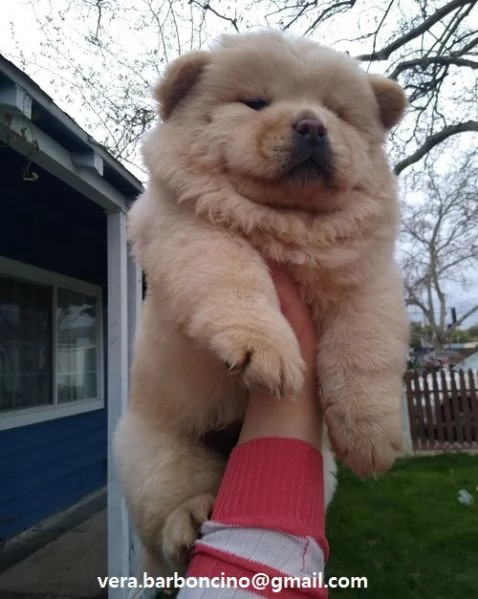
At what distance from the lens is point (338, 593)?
14.5 feet

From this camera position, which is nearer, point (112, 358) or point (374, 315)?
point (374, 315)

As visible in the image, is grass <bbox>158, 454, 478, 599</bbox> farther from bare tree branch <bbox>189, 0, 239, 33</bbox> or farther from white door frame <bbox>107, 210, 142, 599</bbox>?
bare tree branch <bbox>189, 0, 239, 33</bbox>

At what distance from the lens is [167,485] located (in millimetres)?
1768

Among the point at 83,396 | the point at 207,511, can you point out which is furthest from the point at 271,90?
the point at 83,396

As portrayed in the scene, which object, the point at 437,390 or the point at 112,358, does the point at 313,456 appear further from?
the point at 437,390

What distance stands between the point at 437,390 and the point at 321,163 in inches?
442

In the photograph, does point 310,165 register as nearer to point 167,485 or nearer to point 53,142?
point 167,485

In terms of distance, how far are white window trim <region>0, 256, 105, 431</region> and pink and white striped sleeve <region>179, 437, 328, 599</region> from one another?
5213mm

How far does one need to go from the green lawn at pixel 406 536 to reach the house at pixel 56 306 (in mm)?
2278

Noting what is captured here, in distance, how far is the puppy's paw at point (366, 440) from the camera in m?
1.47

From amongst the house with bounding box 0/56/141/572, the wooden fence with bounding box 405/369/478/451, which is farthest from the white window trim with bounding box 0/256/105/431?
the wooden fence with bounding box 405/369/478/451

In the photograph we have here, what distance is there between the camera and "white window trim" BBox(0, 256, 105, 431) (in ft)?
19.5

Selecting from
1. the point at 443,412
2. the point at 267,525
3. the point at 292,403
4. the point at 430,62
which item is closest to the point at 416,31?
the point at 430,62

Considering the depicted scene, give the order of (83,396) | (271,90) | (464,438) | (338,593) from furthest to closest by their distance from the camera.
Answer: (464,438) → (83,396) → (338,593) → (271,90)
